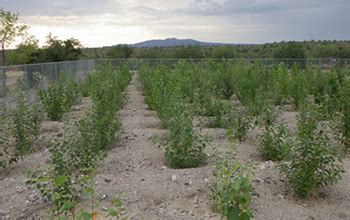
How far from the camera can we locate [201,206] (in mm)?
5156

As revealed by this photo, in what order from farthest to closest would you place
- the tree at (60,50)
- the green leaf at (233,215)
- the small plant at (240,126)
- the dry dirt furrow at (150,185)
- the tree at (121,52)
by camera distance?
the tree at (121,52), the tree at (60,50), the small plant at (240,126), the dry dirt furrow at (150,185), the green leaf at (233,215)

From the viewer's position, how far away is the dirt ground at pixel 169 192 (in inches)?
201

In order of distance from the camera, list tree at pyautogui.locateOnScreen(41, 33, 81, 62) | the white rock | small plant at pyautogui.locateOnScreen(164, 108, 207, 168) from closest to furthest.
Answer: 1. the white rock
2. small plant at pyautogui.locateOnScreen(164, 108, 207, 168)
3. tree at pyautogui.locateOnScreen(41, 33, 81, 62)

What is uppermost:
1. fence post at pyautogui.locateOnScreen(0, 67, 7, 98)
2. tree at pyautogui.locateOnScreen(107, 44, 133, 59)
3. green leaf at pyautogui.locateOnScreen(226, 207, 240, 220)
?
green leaf at pyautogui.locateOnScreen(226, 207, 240, 220)

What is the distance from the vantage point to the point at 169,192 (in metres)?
5.58

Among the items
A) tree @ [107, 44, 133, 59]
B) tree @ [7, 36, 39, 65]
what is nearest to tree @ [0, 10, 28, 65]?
tree @ [7, 36, 39, 65]

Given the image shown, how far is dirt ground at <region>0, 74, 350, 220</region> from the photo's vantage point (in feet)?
16.8

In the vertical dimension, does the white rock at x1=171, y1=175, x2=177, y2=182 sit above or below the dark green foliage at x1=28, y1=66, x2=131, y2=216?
below

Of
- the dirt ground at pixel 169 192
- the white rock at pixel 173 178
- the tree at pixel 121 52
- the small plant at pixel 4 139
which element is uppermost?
the small plant at pixel 4 139

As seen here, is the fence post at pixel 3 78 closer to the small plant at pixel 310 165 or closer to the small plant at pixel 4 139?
the small plant at pixel 4 139

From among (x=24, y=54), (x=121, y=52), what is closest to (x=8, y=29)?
(x=24, y=54)

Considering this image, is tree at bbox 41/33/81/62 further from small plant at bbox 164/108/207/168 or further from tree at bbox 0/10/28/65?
small plant at bbox 164/108/207/168

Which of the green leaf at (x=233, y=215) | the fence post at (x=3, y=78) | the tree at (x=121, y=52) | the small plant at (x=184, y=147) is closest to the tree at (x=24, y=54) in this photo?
the tree at (x=121, y=52)

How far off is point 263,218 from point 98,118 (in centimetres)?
352
